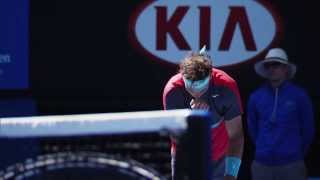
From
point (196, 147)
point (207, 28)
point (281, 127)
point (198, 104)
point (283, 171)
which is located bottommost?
point (283, 171)

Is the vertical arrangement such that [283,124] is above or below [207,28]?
below

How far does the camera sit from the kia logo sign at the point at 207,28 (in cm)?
639

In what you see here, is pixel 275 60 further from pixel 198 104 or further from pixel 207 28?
pixel 198 104

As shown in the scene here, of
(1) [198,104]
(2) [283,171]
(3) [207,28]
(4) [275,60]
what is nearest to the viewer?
(1) [198,104]

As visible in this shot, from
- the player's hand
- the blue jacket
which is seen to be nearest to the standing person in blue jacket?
the blue jacket

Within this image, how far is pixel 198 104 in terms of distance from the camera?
437cm

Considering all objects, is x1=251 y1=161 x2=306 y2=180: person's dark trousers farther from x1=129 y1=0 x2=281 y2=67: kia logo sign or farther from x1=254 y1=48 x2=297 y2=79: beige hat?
x1=129 y1=0 x2=281 y2=67: kia logo sign

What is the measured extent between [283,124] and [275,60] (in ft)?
1.48

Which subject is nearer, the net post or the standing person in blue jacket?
the net post

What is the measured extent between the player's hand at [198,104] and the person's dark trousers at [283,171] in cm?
159

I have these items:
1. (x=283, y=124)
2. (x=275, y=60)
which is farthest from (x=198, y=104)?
(x=275, y=60)

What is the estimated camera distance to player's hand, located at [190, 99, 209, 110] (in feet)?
14.2

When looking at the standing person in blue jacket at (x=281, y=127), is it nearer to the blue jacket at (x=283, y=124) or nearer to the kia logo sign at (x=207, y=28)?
the blue jacket at (x=283, y=124)

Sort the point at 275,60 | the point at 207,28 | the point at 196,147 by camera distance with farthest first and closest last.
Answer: the point at 207,28, the point at 275,60, the point at 196,147
